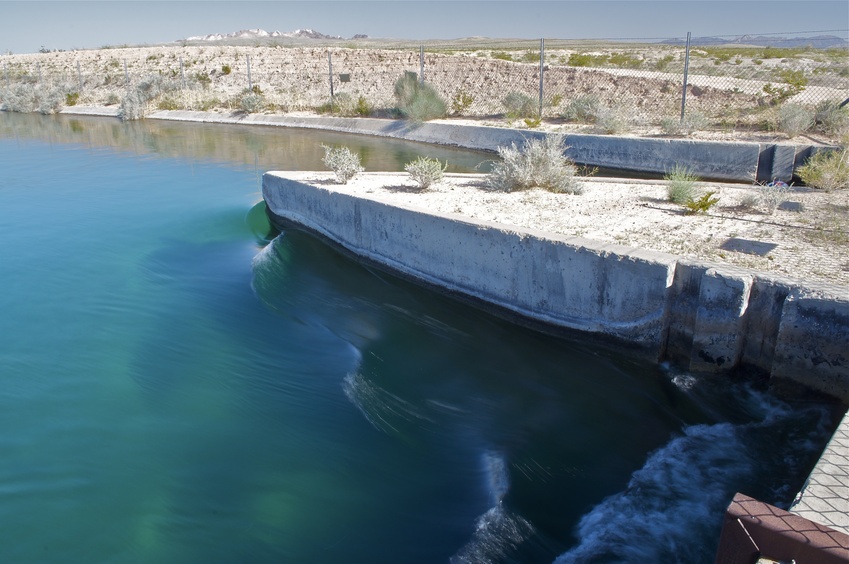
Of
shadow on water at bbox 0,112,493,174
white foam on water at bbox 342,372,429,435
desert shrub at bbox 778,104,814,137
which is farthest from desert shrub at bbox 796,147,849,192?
shadow on water at bbox 0,112,493,174

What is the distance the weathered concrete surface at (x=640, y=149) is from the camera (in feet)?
42.0

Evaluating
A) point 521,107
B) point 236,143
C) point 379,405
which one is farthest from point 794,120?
point 236,143

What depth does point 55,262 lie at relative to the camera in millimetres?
11344

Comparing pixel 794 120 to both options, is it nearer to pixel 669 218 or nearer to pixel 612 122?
pixel 612 122

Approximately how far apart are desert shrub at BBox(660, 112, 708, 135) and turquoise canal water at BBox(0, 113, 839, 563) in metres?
9.70

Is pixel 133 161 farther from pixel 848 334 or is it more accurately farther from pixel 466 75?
pixel 848 334

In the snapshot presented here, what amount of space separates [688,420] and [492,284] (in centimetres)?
290

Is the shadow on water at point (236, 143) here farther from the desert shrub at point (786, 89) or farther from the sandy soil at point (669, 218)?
the desert shrub at point (786, 89)

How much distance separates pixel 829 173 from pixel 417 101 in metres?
15.7

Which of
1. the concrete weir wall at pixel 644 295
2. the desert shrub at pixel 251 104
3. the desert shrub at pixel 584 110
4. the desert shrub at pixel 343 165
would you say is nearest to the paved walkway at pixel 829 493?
the concrete weir wall at pixel 644 295

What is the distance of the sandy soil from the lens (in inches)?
282

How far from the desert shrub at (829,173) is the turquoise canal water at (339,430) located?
17.5ft

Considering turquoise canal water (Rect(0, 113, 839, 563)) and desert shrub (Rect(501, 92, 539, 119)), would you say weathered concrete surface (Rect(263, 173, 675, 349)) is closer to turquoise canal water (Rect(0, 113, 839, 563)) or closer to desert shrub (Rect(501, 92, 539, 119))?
turquoise canal water (Rect(0, 113, 839, 563))

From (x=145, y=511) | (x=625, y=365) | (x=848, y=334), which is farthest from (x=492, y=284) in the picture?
(x=145, y=511)
